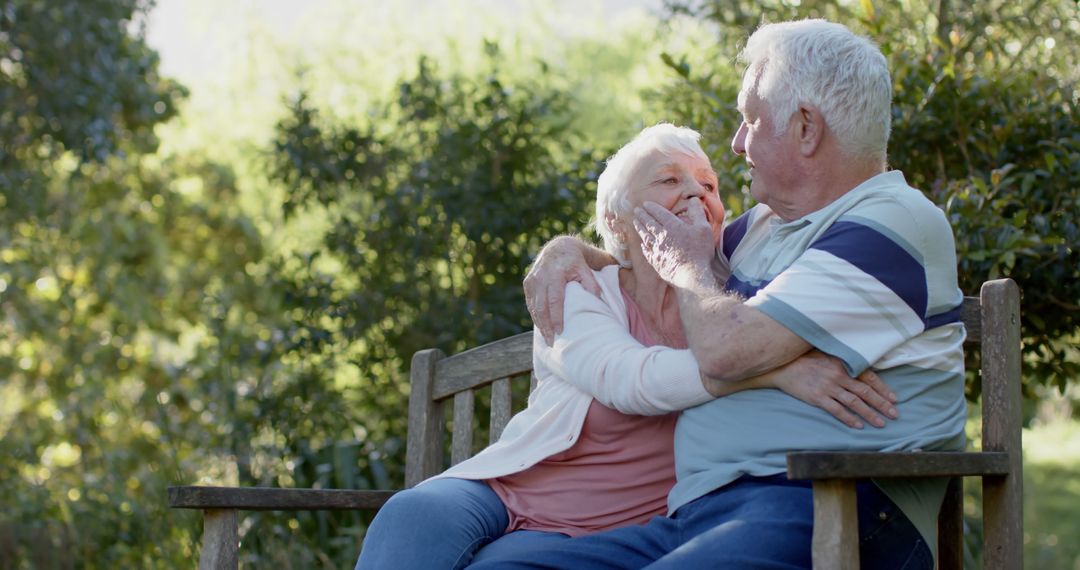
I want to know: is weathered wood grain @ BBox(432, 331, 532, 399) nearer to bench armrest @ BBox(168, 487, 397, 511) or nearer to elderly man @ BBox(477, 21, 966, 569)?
bench armrest @ BBox(168, 487, 397, 511)

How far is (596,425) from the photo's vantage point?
8.83 feet

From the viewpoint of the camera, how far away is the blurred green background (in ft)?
12.4

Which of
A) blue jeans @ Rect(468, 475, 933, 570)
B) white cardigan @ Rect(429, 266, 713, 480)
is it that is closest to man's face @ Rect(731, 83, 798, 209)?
white cardigan @ Rect(429, 266, 713, 480)

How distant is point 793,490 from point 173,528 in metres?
3.48

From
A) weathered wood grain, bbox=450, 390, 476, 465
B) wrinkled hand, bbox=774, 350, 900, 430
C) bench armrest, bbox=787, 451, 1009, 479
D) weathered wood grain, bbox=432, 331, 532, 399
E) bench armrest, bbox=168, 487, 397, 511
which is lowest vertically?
bench armrest, bbox=787, 451, 1009, 479

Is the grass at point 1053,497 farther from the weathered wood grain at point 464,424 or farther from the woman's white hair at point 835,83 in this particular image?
the woman's white hair at point 835,83

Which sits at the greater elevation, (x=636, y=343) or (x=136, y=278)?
(x=136, y=278)

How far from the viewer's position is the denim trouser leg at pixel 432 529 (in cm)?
256

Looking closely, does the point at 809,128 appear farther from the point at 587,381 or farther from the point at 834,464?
the point at 834,464

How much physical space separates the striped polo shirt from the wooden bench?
13 cm

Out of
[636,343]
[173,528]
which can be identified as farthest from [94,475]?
[636,343]

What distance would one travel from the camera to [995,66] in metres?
4.03

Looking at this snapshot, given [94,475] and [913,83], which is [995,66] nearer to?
[913,83]

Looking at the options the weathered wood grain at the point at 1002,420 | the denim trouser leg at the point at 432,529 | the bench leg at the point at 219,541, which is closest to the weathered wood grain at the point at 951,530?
the weathered wood grain at the point at 1002,420
